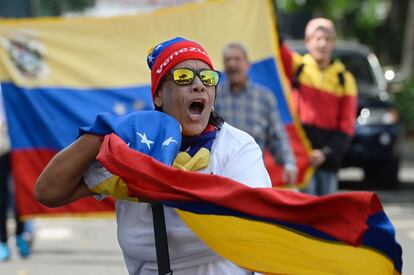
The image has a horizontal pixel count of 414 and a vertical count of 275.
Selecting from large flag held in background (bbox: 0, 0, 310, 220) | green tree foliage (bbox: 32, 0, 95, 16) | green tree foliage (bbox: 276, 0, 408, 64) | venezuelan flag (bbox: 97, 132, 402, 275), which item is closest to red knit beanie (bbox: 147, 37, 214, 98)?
venezuelan flag (bbox: 97, 132, 402, 275)

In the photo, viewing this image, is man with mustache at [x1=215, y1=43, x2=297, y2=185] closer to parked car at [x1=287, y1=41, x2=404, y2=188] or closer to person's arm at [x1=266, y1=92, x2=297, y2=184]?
person's arm at [x1=266, y1=92, x2=297, y2=184]

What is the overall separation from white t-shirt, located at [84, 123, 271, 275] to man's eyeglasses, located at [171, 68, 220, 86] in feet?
0.59

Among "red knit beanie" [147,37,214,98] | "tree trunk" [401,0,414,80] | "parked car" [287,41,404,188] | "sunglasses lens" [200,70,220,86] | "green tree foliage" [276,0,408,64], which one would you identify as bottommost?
"green tree foliage" [276,0,408,64]

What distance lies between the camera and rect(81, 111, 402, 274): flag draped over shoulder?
11.9 feet

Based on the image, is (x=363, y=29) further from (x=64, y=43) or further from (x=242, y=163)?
(x=242, y=163)

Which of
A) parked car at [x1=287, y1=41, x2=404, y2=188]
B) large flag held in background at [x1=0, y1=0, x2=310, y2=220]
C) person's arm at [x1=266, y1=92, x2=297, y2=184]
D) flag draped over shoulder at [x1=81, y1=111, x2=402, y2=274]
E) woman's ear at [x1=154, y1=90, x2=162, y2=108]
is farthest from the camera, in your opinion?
parked car at [x1=287, y1=41, x2=404, y2=188]

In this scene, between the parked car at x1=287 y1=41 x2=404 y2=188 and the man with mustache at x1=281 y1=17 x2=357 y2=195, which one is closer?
the man with mustache at x1=281 y1=17 x2=357 y2=195

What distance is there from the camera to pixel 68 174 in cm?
393

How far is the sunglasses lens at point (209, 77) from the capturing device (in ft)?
13.6

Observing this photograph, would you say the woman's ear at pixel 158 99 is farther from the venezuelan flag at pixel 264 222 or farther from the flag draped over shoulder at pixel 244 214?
the venezuelan flag at pixel 264 222

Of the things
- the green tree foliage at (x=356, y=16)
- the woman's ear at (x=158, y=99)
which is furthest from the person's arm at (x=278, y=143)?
the green tree foliage at (x=356, y=16)

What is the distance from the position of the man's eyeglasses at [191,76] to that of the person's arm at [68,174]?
16.4 inches

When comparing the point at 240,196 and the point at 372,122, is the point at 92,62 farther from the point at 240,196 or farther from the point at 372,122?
the point at 372,122

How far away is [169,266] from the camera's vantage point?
12.9 ft
